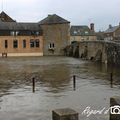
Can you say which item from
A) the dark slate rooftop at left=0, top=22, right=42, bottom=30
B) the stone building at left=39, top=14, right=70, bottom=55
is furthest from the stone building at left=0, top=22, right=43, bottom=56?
the stone building at left=39, top=14, right=70, bottom=55

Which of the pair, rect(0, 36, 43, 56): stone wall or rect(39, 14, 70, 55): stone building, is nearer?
rect(0, 36, 43, 56): stone wall

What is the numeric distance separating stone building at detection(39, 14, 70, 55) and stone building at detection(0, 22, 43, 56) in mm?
1160

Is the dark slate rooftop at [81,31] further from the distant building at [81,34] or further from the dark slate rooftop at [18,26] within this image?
the dark slate rooftop at [18,26]

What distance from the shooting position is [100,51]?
22953 mm

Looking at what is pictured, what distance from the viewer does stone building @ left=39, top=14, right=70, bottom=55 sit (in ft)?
129

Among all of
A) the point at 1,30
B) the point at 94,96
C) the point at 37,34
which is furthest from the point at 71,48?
the point at 94,96

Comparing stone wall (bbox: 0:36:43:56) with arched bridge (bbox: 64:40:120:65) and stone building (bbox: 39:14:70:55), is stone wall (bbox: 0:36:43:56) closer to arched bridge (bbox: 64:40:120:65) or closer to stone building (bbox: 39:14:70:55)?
stone building (bbox: 39:14:70:55)

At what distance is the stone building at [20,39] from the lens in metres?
37.1

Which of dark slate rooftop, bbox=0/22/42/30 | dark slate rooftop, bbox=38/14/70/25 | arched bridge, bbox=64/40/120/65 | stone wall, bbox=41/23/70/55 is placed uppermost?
dark slate rooftop, bbox=38/14/70/25

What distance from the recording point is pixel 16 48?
3766cm

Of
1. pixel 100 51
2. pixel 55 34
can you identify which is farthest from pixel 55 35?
pixel 100 51

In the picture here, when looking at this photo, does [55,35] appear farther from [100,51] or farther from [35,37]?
[100,51]

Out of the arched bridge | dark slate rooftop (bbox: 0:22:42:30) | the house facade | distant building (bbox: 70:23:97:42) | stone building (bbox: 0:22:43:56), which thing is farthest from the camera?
distant building (bbox: 70:23:97:42)

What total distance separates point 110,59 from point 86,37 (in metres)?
35.9
